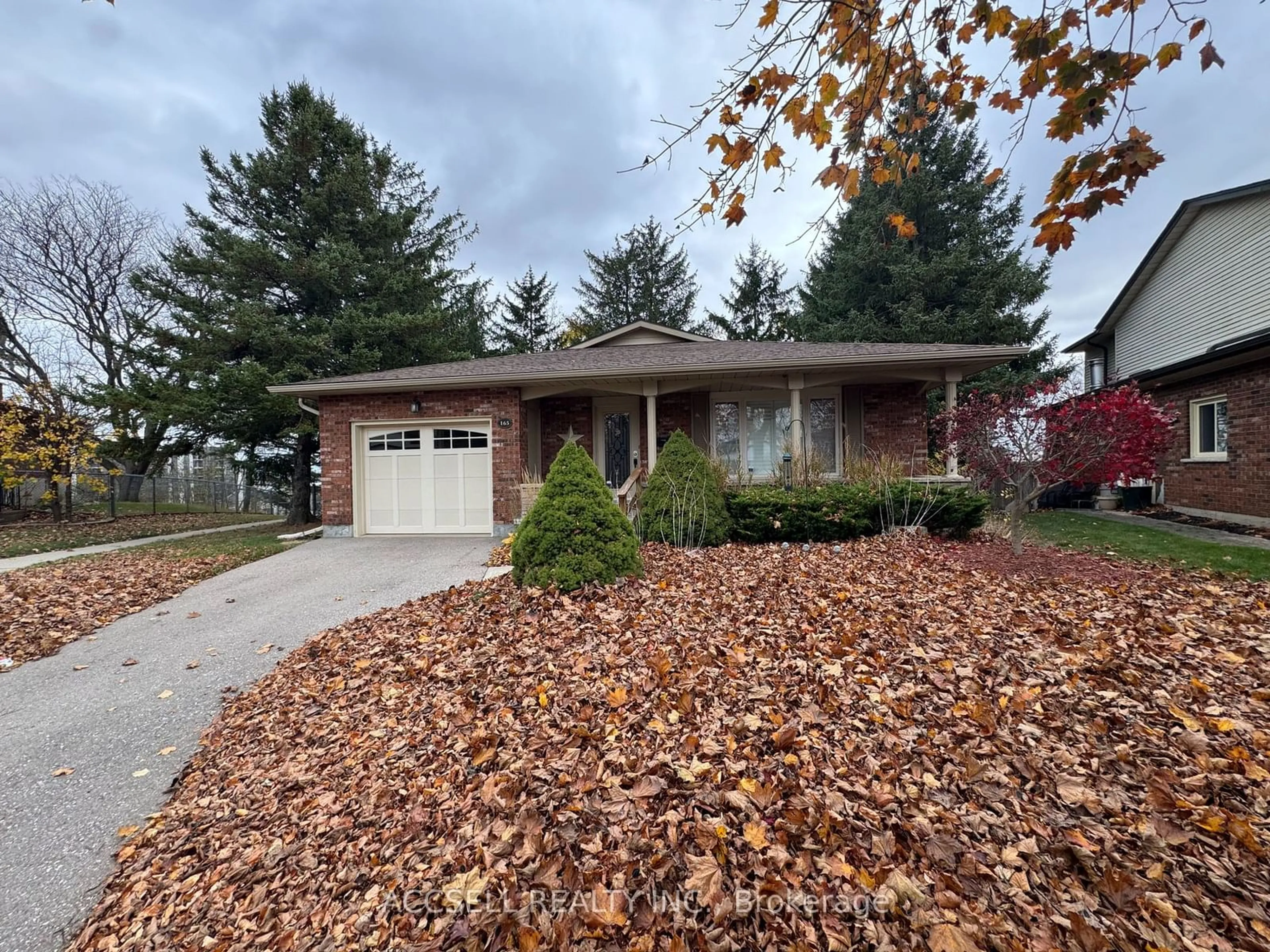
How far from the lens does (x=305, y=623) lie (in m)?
4.94

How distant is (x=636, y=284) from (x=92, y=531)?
846 inches

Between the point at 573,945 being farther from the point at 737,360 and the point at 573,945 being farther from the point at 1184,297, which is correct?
the point at 1184,297

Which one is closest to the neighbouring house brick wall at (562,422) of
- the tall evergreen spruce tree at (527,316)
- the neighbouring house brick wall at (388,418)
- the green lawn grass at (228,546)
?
the neighbouring house brick wall at (388,418)

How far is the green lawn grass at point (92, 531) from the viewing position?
9602 millimetres

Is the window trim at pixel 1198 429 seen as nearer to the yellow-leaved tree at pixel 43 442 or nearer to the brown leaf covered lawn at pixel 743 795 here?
the brown leaf covered lawn at pixel 743 795

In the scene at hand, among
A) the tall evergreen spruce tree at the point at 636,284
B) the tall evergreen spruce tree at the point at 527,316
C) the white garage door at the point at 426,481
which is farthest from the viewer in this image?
the tall evergreen spruce tree at the point at 636,284

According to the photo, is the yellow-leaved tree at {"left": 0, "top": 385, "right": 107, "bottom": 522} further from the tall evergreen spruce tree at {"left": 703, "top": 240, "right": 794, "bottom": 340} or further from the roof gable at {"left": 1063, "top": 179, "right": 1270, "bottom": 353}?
the roof gable at {"left": 1063, "top": 179, "right": 1270, "bottom": 353}

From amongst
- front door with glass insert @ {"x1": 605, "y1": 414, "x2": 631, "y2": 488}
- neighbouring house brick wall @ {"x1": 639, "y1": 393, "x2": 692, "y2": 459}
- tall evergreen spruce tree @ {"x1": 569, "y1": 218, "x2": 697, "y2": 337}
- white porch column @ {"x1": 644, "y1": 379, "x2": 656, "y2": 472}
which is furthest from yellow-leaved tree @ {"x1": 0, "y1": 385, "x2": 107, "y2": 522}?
tall evergreen spruce tree @ {"x1": 569, "y1": 218, "x2": 697, "y2": 337}

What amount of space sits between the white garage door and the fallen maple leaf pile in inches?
94.6

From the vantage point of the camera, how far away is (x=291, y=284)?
13312mm

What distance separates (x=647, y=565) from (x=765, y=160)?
3878mm

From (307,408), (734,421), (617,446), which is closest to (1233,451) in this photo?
(734,421)

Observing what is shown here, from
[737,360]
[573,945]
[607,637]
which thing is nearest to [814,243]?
[607,637]

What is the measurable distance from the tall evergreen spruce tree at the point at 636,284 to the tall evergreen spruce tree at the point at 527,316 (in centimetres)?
132
